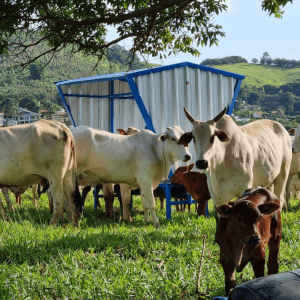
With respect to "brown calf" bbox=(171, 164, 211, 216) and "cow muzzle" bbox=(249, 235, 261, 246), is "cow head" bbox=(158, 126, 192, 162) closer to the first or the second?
"brown calf" bbox=(171, 164, 211, 216)

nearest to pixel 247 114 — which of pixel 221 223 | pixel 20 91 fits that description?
pixel 20 91

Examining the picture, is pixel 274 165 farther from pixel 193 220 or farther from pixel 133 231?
pixel 133 231

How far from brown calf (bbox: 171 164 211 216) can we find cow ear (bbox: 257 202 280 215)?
4182 millimetres

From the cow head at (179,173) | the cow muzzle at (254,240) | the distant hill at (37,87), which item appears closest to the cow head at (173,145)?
the cow head at (179,173)

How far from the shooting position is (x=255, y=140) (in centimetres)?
610

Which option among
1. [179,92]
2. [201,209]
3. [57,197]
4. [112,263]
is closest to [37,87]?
[179,92]

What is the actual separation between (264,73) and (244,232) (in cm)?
13611

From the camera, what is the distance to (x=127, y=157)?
7270mm

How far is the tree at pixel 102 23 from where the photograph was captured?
5.99 meters

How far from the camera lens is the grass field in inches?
136

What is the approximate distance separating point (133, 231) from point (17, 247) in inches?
65.3

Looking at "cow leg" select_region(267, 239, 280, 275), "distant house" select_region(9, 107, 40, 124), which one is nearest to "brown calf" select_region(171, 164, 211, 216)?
"cow leg" select_region(267, 239, 280, 275)

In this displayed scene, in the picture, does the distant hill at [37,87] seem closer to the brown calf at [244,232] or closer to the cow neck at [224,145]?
the cow neck at [224,145]

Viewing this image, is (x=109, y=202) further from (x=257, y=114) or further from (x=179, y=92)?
(x=257, y=114)
